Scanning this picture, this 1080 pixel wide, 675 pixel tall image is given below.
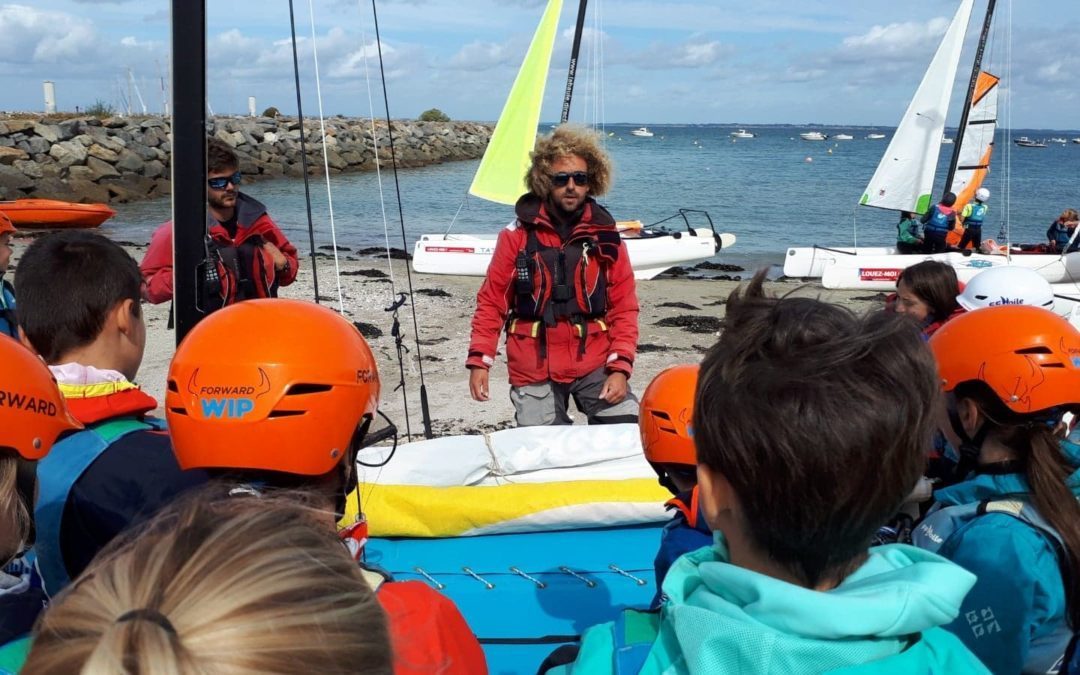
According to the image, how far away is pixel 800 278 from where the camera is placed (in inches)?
643

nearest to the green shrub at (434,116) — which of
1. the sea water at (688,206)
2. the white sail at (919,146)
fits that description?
the sea water at (688,206)

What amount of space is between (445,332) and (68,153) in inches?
904

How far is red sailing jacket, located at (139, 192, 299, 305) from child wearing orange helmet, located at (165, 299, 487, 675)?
231 centimetres

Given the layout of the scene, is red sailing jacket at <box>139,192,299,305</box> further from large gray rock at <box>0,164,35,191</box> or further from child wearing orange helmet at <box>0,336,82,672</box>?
large gray rock at <box>0,164,35,191</box>

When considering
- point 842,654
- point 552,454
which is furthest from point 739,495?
point 552,454

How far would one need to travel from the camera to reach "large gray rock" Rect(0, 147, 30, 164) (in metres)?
25.9

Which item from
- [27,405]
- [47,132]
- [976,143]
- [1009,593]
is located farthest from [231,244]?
[47,132]

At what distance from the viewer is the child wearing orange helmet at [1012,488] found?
62.7 inches

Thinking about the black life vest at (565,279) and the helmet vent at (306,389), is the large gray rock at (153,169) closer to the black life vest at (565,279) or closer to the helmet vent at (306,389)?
the black life vest at (565,279)

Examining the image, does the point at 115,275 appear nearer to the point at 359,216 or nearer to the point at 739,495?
the point at 739,495

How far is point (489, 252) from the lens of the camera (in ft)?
48.8

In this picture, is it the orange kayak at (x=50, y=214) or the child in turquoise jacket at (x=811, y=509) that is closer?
the child in turquoise jacket at (x=811, y=509)

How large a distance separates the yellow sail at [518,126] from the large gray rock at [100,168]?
18.2m

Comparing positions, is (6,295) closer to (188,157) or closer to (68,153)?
(188,157)
